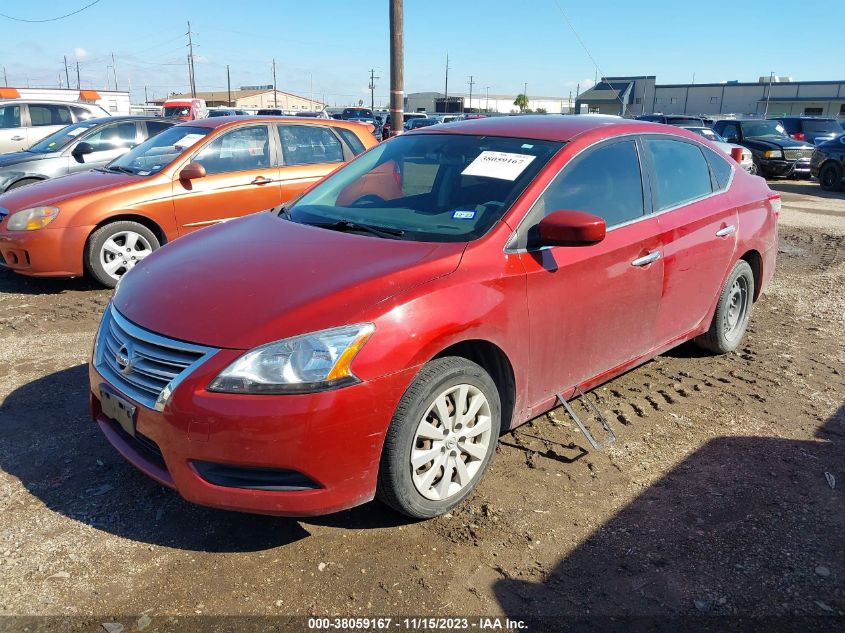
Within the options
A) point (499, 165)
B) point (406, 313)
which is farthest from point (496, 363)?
point (499, 165)

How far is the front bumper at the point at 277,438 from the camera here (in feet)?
8.21

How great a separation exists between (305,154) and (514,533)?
5.92 m

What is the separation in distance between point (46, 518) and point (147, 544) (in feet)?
1.81

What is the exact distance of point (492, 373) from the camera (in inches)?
127

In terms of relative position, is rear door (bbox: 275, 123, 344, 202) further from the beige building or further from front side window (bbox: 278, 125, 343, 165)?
the beige building


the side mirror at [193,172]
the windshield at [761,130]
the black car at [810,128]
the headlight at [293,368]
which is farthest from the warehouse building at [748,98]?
the headlight at [293,368]

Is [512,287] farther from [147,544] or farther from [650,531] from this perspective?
[147,544]

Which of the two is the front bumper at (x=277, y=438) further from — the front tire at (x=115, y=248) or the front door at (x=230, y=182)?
the front door at (x=230, y=182)

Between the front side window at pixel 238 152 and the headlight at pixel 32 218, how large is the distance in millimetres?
1499

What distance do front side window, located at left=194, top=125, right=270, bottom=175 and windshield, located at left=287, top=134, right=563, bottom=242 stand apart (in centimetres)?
336

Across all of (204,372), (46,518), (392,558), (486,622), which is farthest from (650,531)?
(46,518)

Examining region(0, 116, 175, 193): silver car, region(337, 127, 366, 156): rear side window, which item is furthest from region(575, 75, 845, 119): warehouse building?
region(337, 127, 366, 156): rear side window

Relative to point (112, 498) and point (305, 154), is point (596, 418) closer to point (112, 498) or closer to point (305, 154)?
point (112, 498)

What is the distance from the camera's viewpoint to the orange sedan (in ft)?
20.9
